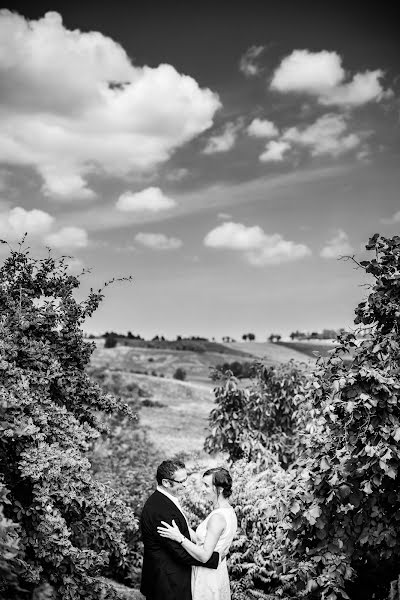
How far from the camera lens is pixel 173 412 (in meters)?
29.9

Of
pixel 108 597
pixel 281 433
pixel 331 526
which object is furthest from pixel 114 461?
pixel 331 526

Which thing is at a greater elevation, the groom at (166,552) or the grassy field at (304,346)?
the grassy field at (304,346)

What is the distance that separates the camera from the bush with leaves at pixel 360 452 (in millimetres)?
5203

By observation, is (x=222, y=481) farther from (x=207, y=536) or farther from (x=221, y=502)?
(x=207, y=536)

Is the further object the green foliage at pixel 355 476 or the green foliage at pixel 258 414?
the green foliage at pixel 258 414

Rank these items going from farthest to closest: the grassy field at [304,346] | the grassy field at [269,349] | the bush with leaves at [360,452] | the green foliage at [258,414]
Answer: the grassy field at [304,346]
the grassy field at [269,349]
the green foliage at [258,414]
the bush with leaves at [360,452]

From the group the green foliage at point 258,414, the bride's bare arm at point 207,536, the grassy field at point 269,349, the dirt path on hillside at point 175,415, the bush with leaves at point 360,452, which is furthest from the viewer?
the grassy field at point 269,349

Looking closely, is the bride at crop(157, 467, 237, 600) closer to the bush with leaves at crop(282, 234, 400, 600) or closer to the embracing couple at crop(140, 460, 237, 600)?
the embracing couple at crop(140, 460, 237, 600)

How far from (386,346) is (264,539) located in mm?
3566

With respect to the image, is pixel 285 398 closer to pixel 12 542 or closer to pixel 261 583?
pixel 261 583

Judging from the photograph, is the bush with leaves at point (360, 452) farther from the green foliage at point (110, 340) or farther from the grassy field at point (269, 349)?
the green foliage at point (110, 340)

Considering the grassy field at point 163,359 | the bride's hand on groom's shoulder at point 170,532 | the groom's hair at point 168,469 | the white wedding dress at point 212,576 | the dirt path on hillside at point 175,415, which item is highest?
the groom's hair at point 168,469

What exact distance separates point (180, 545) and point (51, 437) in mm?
2070

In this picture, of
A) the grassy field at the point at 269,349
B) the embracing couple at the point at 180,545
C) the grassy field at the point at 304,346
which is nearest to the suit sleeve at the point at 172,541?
the embracing couple at the point at 180,545
